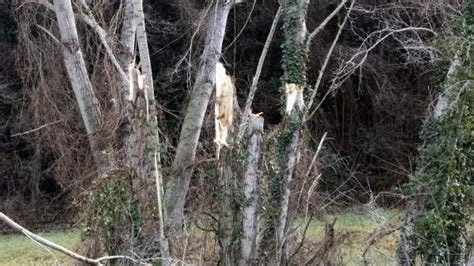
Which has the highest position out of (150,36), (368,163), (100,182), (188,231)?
(150,36)

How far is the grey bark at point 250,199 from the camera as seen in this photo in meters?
10.8

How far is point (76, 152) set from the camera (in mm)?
15234

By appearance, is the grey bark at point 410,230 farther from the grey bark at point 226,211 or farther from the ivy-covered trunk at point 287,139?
the grey bark at point 226,211

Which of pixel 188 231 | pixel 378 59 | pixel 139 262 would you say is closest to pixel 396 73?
A: pixel 378 59

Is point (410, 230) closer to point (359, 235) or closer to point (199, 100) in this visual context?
point (359, 235)

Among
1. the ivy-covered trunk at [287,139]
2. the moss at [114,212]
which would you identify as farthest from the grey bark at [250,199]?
the moss at [114,212]

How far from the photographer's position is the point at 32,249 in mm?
16500

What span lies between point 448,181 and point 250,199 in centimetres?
331

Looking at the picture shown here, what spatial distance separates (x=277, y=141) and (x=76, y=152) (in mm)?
5136

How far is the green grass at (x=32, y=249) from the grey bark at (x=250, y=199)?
344cm

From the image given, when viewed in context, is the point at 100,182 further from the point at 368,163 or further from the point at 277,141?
the point at 368,163

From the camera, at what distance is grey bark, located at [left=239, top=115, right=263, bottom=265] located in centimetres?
1084

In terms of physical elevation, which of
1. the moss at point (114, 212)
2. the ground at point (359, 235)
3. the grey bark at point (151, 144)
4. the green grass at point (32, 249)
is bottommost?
the green grass at point (32, 249)

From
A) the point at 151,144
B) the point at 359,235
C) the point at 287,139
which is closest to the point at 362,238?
the point at 359,235
